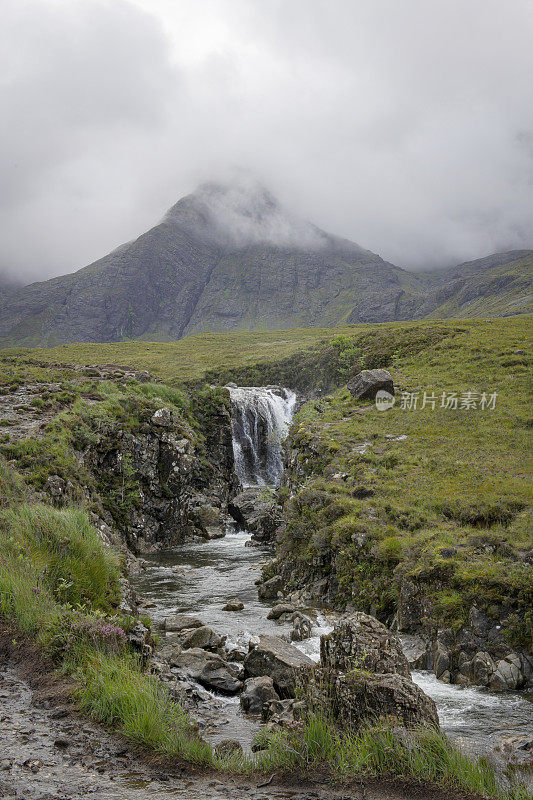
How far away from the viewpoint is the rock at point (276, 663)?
1048 centimetres

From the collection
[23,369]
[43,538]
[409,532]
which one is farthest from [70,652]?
[23,369]

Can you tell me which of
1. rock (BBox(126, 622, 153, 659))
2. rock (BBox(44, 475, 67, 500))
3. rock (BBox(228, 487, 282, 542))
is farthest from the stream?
rock (BBox(44, 475, 67, 500))

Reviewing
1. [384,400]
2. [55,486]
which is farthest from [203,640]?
[384,400]

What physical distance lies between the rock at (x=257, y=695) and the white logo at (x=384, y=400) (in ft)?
80.3

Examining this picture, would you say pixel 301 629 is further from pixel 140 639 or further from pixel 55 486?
pixel 55 486

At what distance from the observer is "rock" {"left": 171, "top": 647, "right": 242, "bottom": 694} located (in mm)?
11031

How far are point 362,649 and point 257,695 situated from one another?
309cm

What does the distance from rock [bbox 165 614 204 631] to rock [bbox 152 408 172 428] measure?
74.8ft

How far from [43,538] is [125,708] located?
226 inches

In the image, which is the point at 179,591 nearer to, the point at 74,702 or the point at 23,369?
the point at 74,702

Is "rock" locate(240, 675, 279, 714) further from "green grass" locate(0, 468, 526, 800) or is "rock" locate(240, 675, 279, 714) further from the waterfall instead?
the waterfall

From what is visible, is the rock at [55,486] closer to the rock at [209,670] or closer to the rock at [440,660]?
the rock at [209,670]

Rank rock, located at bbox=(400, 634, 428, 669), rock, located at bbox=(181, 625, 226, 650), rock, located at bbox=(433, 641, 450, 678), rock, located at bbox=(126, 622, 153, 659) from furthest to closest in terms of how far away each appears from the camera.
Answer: rock, located at bbox=(181, 625, 226, 650), rock, located at bbox=(400, 634, 428, 669), rock, located at bbox=(433, 641, 450, 678), rock, located at bbox=(126, 622, 153, 659)

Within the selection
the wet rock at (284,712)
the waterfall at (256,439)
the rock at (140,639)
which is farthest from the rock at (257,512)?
the wet rock at (284,712)
